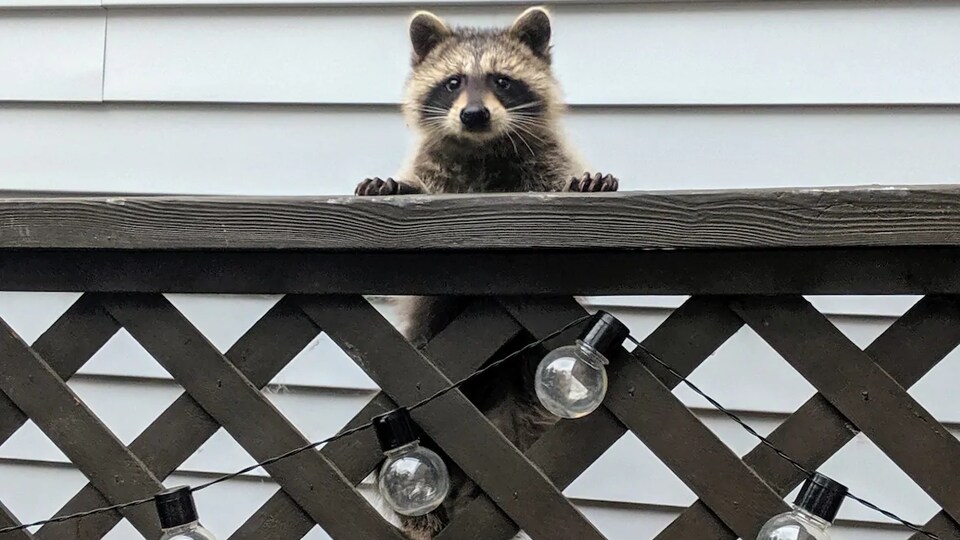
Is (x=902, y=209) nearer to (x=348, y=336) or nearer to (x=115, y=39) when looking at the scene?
(x=348, y=336)

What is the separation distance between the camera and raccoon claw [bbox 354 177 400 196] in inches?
67.6

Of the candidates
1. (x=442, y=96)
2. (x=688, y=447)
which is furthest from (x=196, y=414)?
(x=442, y=96)

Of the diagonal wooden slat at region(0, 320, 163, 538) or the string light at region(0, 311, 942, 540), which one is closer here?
the string light at region(0, 311, 942, 540)

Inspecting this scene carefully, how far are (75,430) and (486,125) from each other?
1.23 meters

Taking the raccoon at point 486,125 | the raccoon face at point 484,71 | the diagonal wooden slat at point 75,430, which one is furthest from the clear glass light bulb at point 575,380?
the raccoon face at point 484,71

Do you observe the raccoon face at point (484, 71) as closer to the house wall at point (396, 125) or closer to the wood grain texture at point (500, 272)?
the house wall at point (396, 125)

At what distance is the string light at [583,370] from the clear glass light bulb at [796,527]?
32 centimetres

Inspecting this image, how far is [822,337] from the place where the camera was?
1240 millimetres

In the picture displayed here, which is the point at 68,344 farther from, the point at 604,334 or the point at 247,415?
the point at 604,334

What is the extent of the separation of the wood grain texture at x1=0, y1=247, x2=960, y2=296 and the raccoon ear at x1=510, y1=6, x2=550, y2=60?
1.26 meters

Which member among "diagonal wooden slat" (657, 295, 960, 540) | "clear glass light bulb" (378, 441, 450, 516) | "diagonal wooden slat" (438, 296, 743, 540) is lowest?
"diagonal wooden slat" (657, 295, 960, 540)

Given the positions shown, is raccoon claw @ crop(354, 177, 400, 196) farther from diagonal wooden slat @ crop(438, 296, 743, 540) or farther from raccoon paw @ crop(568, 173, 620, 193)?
diagonal wooden slat @ crop(438, 296, 743, 540)

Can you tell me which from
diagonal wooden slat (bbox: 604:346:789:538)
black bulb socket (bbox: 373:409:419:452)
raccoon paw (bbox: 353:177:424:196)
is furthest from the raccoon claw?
diagonal wooden slat (bbox: 604:346:789:538)

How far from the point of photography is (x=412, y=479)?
1.28m
